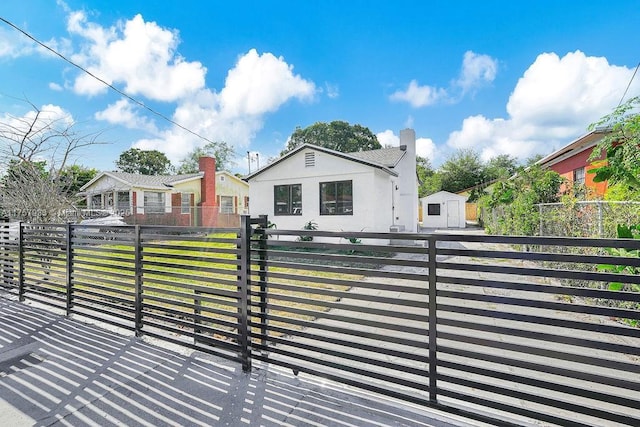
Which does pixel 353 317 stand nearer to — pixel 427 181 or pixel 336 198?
pixel 336 198

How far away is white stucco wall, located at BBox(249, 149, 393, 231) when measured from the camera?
37.6ft

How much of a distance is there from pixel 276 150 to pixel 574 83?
92.1 feet

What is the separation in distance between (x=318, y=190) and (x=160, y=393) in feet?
33.0

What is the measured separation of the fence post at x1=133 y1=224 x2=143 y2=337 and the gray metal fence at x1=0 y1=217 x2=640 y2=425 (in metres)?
0.01

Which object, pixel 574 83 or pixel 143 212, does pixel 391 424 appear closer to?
pixel 574 83

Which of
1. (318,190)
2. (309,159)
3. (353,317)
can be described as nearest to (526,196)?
(318,190)

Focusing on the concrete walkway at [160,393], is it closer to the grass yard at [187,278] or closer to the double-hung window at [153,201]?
the grass yard at [187,278]

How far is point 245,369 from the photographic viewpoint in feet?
9.05

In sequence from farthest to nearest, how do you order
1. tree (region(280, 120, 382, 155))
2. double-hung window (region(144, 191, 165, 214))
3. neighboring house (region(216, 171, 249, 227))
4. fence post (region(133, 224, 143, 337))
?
tree (region(280, 120, 382, 155)) → neighboring house (region(216, 171, 249, 227)) → double-hung window (region(144, 191, 165, 214)) → fence post (region(133, 224, 143, 337))

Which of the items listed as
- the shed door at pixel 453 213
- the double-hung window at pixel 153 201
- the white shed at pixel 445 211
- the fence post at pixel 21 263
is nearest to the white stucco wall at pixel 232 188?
the double-hung window at pixel 153 201

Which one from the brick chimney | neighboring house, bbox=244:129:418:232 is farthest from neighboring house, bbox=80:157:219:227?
neighboring house, bbox=244:129:418:232

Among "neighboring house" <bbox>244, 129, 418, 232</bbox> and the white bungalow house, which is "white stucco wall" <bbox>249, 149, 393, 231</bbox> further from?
the white bungalow house

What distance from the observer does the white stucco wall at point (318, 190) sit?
1145 cm

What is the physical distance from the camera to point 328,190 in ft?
39.8
